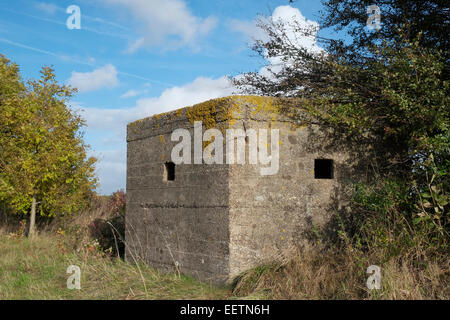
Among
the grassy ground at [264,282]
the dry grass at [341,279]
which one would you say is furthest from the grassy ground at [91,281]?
the dry grass at [341,279]

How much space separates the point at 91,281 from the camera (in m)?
6.39

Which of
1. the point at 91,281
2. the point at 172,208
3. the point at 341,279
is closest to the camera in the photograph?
the point at 341,279

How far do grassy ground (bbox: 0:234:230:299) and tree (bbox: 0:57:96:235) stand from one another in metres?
3.06

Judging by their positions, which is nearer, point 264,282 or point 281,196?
point 264,282

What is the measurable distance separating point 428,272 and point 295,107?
2724mm

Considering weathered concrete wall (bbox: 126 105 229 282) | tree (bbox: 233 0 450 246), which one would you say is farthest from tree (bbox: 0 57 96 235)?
tree (bbox: 233 0 450 246)

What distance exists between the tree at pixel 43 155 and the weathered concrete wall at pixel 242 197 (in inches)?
235

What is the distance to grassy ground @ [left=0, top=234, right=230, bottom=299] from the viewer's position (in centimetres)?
560

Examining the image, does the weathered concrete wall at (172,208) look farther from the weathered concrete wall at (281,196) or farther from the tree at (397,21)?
the tree at (397,21)

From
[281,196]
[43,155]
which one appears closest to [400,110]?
[281,196]

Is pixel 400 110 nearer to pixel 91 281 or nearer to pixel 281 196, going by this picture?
pixel 281 196

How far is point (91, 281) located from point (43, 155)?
6163mm

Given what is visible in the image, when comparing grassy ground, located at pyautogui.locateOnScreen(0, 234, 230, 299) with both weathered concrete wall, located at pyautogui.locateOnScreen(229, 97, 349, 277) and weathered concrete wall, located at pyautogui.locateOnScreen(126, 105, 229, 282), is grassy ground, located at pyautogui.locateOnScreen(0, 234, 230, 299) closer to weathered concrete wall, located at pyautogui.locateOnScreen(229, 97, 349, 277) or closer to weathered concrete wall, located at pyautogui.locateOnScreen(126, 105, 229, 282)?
weathered concrete wall, located at pyautogui.locateOnScreen(126, 105, 229, 282)
